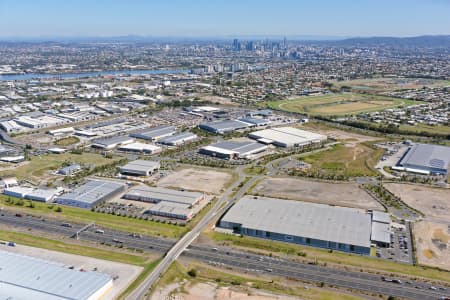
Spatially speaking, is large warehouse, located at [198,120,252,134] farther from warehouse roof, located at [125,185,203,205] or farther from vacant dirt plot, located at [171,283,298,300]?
vacant dirt plot, located at [171,283,298,300]

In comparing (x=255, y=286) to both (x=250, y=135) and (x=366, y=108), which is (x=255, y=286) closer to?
(x=250, y=135)

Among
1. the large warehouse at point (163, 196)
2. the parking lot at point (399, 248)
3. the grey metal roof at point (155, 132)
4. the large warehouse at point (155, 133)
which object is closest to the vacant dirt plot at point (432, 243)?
the parking lot at point (399, 248)

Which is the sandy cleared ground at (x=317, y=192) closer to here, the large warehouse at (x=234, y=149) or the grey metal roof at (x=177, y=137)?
the large warehouse at (x=234, y=149)

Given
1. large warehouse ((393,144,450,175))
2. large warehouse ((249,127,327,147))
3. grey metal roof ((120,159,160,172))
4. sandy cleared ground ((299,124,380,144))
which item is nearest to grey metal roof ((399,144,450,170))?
large warehouse ((393,144,450,175))

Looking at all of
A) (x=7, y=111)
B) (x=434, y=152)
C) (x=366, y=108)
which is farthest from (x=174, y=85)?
(x=434, y=152)

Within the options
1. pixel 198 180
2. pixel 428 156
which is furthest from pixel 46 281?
pixel 428 156

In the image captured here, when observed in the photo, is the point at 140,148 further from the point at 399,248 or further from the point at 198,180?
the point at 399,248
